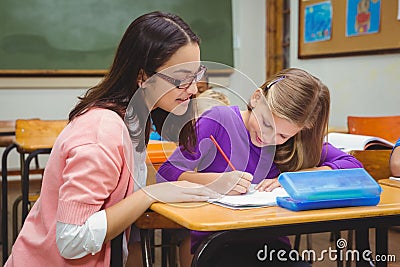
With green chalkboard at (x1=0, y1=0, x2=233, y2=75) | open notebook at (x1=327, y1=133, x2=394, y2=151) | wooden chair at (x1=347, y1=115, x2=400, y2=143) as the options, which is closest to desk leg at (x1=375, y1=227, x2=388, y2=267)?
open notebook at (x1=327, y1=133, x2=394, y2=151)

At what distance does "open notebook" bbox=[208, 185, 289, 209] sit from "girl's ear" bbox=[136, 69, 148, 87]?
319mm

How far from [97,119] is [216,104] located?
21.7 inches

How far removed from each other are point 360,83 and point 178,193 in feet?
10.8

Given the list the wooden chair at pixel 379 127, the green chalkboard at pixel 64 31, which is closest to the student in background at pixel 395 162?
the wooden chair at pixel 379 127

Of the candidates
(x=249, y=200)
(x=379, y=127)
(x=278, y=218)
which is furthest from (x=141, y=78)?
(x=379, y=127)

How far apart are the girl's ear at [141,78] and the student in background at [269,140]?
259 mm

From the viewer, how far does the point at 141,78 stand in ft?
4.42

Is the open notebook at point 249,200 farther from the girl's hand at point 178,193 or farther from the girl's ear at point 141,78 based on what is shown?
the girl's ear at point 141,78

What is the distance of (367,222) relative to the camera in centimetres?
112

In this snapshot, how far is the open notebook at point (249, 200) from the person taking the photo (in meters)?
1.17

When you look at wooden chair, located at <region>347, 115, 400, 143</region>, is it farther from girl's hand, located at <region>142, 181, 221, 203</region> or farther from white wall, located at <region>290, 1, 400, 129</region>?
girl's hand, located at <region>142, 181, 221, 203</region>

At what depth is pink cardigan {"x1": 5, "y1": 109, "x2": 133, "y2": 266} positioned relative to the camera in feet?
3.88

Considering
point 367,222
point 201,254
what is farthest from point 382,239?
point 201,254

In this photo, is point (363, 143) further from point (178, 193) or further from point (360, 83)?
point (360, 83)
